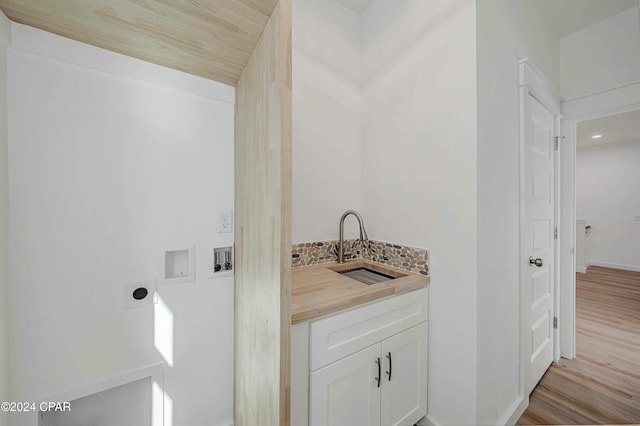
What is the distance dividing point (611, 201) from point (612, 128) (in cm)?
214

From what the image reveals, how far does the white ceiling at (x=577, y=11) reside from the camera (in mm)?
1646

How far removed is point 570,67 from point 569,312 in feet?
6.75

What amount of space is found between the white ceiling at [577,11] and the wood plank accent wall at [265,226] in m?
2.02

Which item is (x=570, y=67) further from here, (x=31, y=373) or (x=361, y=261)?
(x=31, y=373)

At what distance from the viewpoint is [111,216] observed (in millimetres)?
971

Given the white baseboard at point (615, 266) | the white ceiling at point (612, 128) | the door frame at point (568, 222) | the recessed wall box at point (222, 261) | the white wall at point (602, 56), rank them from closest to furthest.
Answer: the recessed wall box at point (222, 261) < the white wall at point (602, 56) < the door frame at point (568, 222) < the white ceiling at point (612, 128) < the white baseboard at point (615, 266)

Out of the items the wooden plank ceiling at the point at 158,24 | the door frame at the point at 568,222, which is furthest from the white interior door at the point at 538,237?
the wooden plank ceiling at the point at 158,24

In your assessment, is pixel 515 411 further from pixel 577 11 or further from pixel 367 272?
pixel 577 11

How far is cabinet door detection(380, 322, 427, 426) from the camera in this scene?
117 cm

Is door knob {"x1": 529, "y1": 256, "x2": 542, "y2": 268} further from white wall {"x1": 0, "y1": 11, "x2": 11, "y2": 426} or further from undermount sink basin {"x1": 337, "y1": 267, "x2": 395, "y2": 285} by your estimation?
white wall {"x1": 0, "y1": 11, "x2": 11, "y2": 426}

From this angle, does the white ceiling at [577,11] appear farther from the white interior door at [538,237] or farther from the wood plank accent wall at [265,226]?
the wood plank accent wall at [265,226]

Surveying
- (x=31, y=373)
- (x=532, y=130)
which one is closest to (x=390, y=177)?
(x=532, y=130)

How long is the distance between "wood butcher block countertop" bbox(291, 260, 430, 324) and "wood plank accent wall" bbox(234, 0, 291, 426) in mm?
161

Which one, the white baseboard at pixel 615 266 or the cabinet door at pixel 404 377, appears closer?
the cabinet door at pixel 404 377
